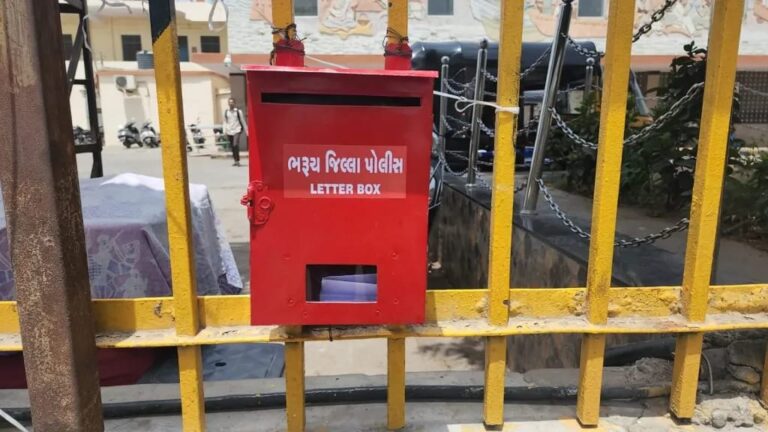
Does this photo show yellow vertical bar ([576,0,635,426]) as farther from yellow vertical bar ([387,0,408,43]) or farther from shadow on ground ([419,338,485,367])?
shadow on ground ([419,338,485,367])

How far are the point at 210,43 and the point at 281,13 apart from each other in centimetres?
2999

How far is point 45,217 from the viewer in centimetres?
164

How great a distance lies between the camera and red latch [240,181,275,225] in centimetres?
171

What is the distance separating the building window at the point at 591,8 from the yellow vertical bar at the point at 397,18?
21447 mm

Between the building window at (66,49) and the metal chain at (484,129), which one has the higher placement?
the building window at (66,49)

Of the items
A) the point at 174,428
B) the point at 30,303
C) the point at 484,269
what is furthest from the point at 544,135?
the point at 30,303

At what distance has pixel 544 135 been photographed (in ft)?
15.3

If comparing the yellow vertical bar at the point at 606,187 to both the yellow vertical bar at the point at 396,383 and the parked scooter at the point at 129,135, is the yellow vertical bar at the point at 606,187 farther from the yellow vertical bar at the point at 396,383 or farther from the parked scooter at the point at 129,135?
the parked scooter at the point at 129,135

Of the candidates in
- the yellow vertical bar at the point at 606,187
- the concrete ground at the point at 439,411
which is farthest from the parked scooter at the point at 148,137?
the yellow vertical bar at the point at 606,187

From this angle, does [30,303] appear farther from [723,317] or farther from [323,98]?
[723,317]

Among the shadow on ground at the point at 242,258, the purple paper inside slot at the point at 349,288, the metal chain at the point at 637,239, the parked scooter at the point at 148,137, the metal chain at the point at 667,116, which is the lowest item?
the shadow on ground at the point at 242,258

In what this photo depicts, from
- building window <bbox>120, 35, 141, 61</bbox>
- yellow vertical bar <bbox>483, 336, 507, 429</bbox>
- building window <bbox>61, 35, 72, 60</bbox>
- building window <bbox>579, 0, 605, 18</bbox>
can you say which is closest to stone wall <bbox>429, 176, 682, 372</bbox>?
yellow vertical bar <bbox>483, 336, 507, 429</bbox>

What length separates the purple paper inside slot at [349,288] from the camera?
1837mm

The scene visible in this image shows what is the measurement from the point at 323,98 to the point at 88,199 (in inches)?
92.5
